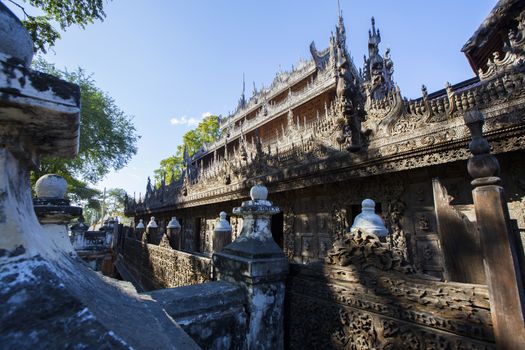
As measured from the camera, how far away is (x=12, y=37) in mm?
958

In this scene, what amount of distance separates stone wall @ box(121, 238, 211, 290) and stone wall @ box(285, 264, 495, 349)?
3.00 metres

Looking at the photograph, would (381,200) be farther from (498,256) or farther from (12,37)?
(12,37)

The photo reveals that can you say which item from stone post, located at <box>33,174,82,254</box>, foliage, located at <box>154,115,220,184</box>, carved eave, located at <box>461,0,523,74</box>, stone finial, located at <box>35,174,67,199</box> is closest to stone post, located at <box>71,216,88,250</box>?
stone finial, located at <box>35,174,67,199</box>

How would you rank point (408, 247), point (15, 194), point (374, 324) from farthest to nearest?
point (408, 247)
point (374, 324)
point (15, 194)

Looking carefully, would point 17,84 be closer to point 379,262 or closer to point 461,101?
point 379,262

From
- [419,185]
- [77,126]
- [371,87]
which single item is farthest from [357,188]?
[77,126]

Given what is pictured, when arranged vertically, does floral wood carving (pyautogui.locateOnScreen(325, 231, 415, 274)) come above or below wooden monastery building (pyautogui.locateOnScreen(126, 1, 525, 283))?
below

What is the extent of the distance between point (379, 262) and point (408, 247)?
14.3 ft

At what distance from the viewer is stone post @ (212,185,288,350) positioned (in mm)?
2496

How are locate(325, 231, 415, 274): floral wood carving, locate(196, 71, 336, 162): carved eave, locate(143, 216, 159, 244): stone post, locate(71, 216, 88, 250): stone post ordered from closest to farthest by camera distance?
locate(325, 231, 415, 274): floral wood carving < locate(71, 216, 88, 250): stone post < locate(143, 216, 159, 244): stone post < locate(196, 71, 336, 162): carved eave

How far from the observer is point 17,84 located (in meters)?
0.86

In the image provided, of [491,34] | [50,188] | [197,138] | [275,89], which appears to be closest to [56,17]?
[50,188]

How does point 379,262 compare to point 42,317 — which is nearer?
point 42,317

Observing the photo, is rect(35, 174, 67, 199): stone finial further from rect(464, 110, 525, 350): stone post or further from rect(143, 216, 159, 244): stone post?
rect(143, 216, 159, 244): stone post
